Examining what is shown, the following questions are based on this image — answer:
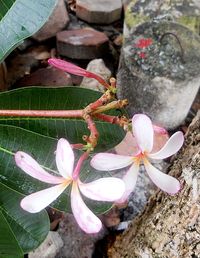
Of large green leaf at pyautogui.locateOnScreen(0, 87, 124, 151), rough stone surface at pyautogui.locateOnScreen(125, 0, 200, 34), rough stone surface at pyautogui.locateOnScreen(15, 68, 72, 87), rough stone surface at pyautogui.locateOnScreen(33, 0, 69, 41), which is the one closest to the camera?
large green leaf at pyautogui.locateOnScreen(0, 87, 124, 151)

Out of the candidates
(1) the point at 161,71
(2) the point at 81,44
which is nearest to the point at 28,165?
(1) the point at 161,71

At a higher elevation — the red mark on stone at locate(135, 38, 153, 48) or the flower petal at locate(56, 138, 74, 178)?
the flower petal at locate(56, 138, 74, 178)

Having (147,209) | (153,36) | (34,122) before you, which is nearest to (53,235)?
(147,209)

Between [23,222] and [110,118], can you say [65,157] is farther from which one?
[23,222]

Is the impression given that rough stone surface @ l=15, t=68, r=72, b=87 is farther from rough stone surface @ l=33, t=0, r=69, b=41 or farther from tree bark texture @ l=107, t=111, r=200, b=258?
tree bark texture @ l=107, t=111, r=200, b=258

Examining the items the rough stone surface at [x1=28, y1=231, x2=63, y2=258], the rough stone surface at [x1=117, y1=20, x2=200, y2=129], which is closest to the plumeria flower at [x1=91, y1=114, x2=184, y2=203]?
the rough stone surface at [x1=28, y1=231, x2=63, y2=258]

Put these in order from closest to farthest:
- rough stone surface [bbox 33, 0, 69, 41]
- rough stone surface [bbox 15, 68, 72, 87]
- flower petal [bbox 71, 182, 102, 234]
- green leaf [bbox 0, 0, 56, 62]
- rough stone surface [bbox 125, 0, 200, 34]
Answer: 1. flower petal [bbox 71, 182, 102, 234]
2. green leaf [bbox 0, 0, 56, 62]
3. rough stone surface [bbox 15, 68, 72, 87]
4. rough stone surface [bbox 125, 0, 200, 34]
5. rough stone surface [bbox 33, 0, 69, 41]
